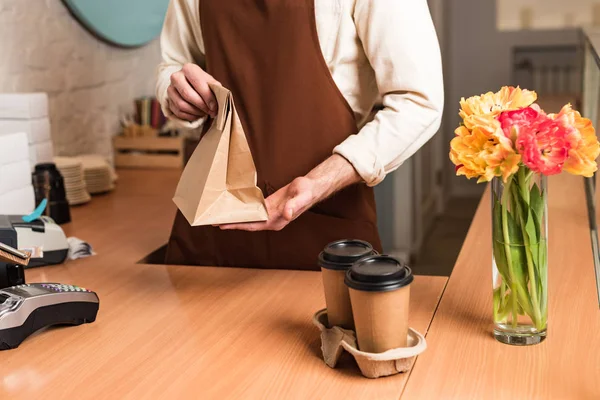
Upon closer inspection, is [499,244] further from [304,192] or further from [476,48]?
[476,48]

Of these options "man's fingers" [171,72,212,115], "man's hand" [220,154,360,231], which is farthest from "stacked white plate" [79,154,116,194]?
"man's hand" [220,154,360,231]

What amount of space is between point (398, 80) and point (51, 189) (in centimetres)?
98

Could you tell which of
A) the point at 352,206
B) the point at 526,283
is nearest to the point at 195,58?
the point at 352,206

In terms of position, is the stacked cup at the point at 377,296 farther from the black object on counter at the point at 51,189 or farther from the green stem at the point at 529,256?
the black object on counter at the point at 51,189

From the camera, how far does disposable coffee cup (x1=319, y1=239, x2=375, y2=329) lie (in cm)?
112

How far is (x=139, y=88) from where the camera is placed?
117 inches

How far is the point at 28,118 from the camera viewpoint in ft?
6.91

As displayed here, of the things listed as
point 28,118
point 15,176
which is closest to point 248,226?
point 15,176

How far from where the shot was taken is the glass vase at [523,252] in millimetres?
1151

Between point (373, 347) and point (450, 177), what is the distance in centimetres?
536

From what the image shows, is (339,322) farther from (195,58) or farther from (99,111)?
(99,111)

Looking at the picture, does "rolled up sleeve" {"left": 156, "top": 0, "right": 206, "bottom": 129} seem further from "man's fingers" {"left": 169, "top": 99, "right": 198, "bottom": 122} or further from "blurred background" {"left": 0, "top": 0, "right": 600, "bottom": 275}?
"blurred background" {"left": 0, "top": 0, "right": 600, "bottom": 275}

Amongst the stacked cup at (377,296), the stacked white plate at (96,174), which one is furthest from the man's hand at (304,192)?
the stacked white plate at (96,174)

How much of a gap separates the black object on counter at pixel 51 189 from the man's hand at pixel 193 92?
0.61 metres
